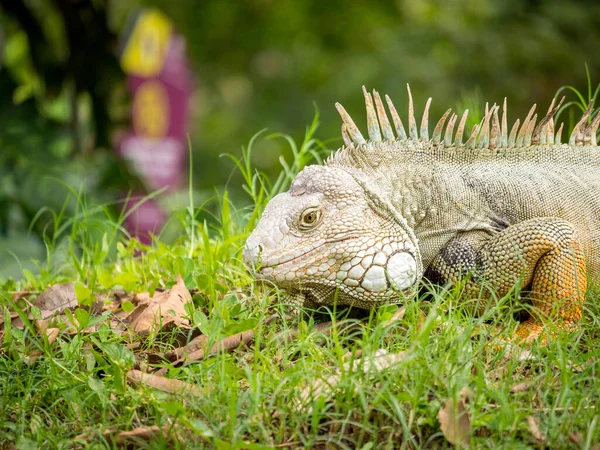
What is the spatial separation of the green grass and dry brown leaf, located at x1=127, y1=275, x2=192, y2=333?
10cm

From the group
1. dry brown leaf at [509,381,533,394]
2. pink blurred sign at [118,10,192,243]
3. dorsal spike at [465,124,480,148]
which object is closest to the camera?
dry brown leaf at [509,381,533,394]

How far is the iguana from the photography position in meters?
4.02

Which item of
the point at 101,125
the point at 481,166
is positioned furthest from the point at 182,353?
the point at 101,125

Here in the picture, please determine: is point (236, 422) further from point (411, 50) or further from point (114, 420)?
point (411, 50)

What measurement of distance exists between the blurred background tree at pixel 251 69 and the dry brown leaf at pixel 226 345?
312 centimetres

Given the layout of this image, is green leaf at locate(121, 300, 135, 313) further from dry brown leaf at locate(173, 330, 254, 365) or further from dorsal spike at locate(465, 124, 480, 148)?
dorsal spike at locate(465, 124, 480, 148)

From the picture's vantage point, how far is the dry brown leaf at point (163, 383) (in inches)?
137

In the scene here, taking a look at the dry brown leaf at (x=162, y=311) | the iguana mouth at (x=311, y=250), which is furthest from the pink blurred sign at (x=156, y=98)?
the iguana mouth at (x=311, y=250)

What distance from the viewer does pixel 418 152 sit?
4469mm

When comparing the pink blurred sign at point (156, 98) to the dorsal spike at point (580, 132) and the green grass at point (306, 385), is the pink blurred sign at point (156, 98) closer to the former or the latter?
the green grass at point (306, 385)

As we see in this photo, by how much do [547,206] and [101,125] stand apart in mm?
5251

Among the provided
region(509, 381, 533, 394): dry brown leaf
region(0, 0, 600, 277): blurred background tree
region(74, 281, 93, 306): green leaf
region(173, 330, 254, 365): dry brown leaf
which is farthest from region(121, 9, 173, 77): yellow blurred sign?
region(509, 381, 533, 394): dry brown leaf

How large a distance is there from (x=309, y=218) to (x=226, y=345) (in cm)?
84

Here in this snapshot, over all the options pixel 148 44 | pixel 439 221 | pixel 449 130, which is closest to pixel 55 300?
pixel 439 221
